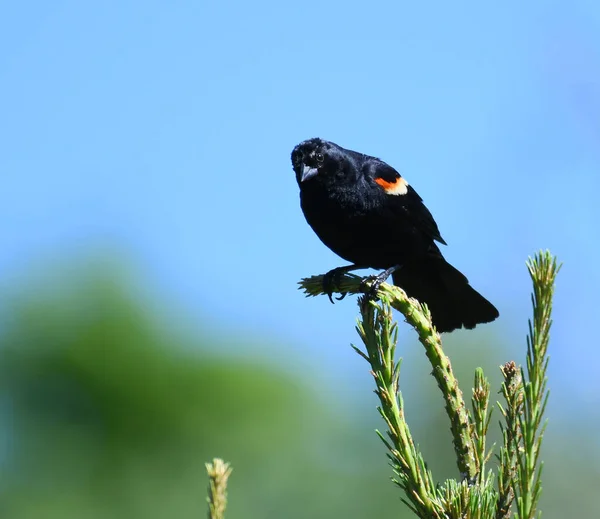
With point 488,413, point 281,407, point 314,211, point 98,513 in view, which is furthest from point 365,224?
point 281,407

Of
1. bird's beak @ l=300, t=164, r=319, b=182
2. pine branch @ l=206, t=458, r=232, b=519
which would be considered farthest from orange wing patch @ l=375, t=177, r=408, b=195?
pine branch @ l=206, t=458, r=232, b=519

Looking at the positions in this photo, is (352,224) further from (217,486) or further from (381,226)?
(217,486)

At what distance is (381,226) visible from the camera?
4.41 metres

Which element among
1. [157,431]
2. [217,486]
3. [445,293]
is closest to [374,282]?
[217,486]

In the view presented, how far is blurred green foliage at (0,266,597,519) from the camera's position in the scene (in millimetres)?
15133

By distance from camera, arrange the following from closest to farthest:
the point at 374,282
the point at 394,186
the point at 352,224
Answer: the point at 374,282, the point at 352,224, the point at 394,186

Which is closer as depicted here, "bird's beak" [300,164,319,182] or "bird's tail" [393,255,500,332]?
"bird's tail" [393,255,500,332]

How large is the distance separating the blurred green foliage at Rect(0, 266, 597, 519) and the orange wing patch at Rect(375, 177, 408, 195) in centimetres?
1040

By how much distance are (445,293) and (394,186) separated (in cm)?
67

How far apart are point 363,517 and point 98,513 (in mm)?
4984

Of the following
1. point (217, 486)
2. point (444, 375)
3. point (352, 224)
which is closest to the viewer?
point (217, 486)

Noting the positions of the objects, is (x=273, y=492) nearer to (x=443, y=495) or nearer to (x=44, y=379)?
(x=44, y=379)

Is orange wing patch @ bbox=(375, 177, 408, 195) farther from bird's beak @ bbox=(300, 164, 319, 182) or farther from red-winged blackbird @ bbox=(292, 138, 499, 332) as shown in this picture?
bird's beak @ bbox=(300, 164, 319, 182)

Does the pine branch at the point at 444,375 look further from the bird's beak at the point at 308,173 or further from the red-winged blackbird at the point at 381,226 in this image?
the bird's beak at the point at 308,173
